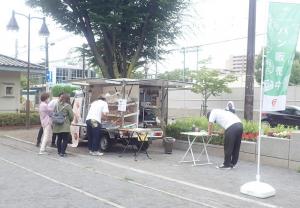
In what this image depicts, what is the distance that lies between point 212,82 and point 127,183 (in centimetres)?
2392

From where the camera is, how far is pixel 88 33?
62.2 feet

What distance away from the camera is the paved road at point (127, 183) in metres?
7.82

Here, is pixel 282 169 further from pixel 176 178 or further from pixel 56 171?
pixel 56 171

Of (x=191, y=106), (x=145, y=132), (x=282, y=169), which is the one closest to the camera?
(x=282, y=169)

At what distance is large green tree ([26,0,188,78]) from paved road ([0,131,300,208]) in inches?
250

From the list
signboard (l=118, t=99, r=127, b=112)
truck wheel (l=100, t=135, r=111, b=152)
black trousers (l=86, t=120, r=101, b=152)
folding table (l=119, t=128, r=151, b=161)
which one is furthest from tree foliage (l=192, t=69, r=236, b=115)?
black trousers (l=86, t=120, r=101, b=152)

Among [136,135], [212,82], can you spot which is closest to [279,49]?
[136,135]

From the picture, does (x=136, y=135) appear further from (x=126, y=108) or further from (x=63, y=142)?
(x=63, y=142)

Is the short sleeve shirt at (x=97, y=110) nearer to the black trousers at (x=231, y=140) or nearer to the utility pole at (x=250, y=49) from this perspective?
the black trousers at (x=231, y=140)

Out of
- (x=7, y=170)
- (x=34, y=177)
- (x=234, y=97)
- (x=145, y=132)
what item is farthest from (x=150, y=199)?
(x=234, y=97)

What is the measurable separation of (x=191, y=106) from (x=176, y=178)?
28.8 meters

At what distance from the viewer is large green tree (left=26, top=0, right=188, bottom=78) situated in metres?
17.6

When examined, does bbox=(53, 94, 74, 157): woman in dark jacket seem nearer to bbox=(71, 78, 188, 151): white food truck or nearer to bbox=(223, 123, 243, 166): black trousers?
bbox=(71, 78, 188, 151): white food truck

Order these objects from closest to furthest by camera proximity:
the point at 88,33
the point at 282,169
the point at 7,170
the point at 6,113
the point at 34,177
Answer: the point at 34,177
the point at 7,170
the point at 282,169
the point at 88,33
the point at 6,113
